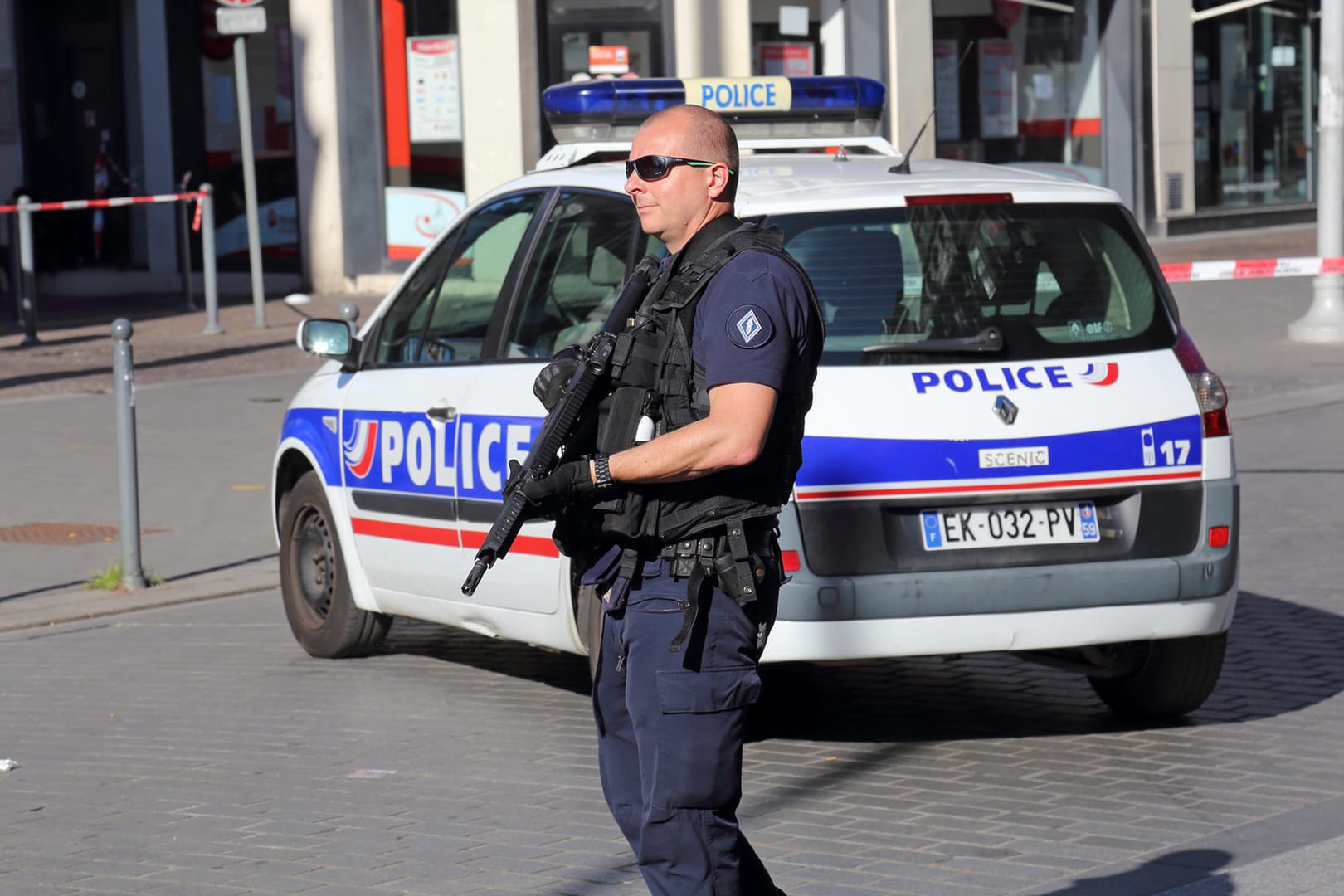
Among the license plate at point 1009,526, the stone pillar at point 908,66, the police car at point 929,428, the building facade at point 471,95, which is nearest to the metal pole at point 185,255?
the building facade at point 471,95

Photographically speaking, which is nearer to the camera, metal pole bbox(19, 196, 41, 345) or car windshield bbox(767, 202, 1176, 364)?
car windshield bbox(767, 202, 1176, 364)

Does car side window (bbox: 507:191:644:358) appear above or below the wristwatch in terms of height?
above

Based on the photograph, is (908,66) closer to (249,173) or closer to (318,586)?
(249,173)

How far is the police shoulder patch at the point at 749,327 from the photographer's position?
11.6 ft

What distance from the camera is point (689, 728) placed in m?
3.61

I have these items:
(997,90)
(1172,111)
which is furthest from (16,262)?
(1172,111)

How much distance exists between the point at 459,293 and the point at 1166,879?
3.24 meters

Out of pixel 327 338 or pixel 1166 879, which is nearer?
pixel 1166 879

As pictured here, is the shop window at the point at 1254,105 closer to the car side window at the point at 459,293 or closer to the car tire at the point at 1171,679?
the car side window at the point at 459,293

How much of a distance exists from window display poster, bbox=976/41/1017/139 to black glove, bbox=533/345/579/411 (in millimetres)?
24000

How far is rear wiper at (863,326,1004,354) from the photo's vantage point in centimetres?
576

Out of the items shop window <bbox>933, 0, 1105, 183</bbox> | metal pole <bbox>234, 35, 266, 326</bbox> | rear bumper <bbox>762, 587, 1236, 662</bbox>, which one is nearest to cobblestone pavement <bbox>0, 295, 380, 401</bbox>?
metal pole <bbox>234, 35, 266, 326</bbox>

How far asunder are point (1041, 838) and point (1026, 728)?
1.25 meters

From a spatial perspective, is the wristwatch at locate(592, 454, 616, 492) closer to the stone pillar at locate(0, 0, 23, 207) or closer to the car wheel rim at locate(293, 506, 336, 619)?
the car wheel rim at locate(293, 506, 336, 619)
